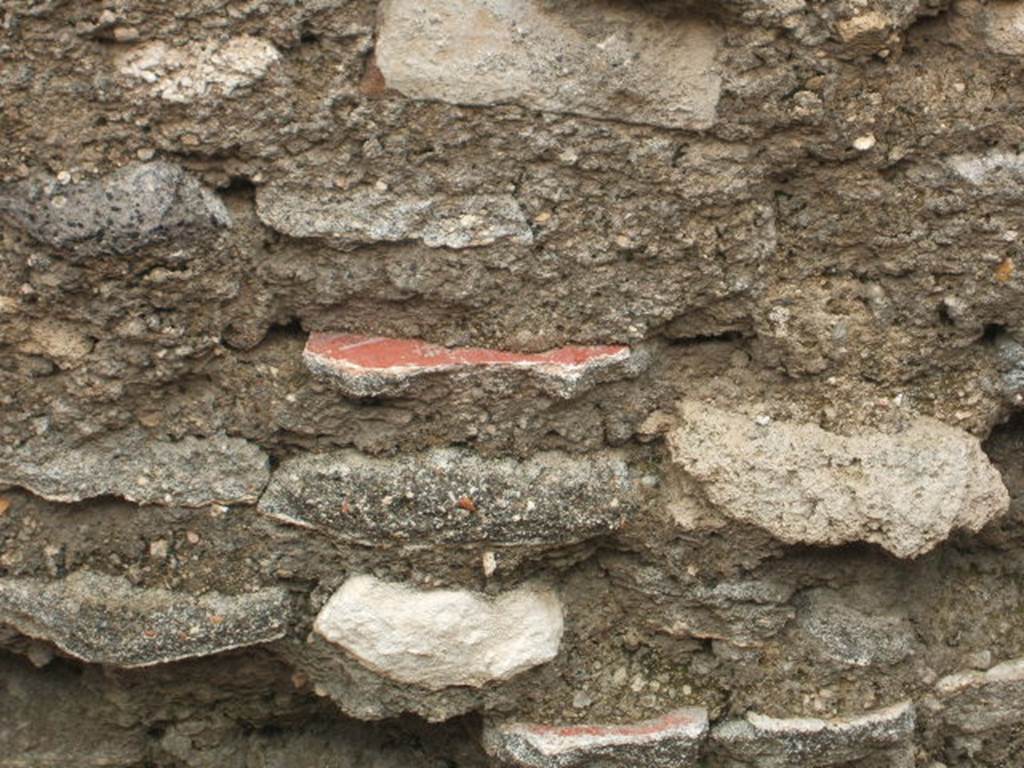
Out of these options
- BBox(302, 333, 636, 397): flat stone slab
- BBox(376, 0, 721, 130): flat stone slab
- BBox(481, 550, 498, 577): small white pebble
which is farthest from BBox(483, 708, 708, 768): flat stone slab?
BBox(376, 0, 721, 130): flat stone slab

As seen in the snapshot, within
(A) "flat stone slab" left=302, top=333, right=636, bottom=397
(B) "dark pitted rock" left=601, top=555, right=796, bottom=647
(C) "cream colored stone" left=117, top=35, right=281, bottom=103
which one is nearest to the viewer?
(C) "cream colored stone" left=117, top=35, right=281, bottom=103

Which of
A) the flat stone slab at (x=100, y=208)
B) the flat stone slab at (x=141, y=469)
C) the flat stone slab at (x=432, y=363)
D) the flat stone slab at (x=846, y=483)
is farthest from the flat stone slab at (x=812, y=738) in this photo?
the flat stone slab at (x=100, y=208)

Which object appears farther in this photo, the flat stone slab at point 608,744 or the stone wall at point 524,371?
the flat stone slab at point 608,744

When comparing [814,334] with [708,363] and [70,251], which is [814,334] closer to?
[708,363]

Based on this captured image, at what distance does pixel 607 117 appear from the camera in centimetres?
132

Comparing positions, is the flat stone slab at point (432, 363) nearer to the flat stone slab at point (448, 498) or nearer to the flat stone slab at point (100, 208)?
the flat stone slab at point (448, 498)

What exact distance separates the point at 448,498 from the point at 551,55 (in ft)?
1.60

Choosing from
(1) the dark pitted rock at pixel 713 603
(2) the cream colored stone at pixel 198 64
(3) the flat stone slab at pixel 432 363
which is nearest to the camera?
(2) the cream colored stone at pixel 198 64

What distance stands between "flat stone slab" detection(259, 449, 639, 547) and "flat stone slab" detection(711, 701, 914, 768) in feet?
1.04

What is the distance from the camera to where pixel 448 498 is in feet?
4.67

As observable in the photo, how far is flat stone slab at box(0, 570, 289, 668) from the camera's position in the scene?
146 cm

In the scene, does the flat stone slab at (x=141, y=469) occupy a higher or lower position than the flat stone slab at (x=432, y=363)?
lower

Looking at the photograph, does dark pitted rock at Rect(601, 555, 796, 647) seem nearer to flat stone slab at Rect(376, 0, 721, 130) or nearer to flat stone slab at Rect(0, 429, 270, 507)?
flat stone slab at Rect(0, 429, 270, 507)

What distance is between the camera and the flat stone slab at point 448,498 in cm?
143
